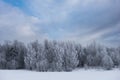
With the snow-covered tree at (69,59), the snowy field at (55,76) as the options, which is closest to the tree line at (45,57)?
the snow-covered tree at (69,59)

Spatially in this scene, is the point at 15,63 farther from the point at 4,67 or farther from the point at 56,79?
the point at 56,79

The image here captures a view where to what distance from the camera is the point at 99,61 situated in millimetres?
51188

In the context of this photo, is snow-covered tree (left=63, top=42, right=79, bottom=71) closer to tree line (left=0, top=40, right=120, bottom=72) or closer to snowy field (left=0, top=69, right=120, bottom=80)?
tree line (left=0, top=40, right=120, bottom=72)

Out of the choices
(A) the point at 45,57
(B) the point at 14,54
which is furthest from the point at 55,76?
(B) the point at 14,54

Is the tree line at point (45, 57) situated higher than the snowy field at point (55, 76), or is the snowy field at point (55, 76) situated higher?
the tree line at point (45, 57)

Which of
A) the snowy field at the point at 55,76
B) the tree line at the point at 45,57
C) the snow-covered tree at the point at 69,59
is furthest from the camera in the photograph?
the snow-covered tree at the point at 69,59

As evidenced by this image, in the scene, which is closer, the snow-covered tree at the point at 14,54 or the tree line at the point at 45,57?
the tree line at the point at 45,57

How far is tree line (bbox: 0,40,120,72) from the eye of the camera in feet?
142

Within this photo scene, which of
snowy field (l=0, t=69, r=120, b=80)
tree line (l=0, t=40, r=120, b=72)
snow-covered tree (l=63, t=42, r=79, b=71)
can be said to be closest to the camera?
snowy field (l=0, t=69, r=120, b=80)

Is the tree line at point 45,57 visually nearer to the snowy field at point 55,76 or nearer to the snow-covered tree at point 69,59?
the snow-covered tree at point 69,59

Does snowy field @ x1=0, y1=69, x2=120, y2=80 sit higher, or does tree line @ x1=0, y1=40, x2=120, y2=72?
tree line @ x1=0, y1=40, x2=120, y2=72

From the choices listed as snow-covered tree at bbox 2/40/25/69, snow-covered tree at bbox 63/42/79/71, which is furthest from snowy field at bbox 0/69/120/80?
snow-covered tree at bbox 2/40/25/69

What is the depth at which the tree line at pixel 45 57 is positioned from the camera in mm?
43406

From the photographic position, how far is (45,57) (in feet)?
148
